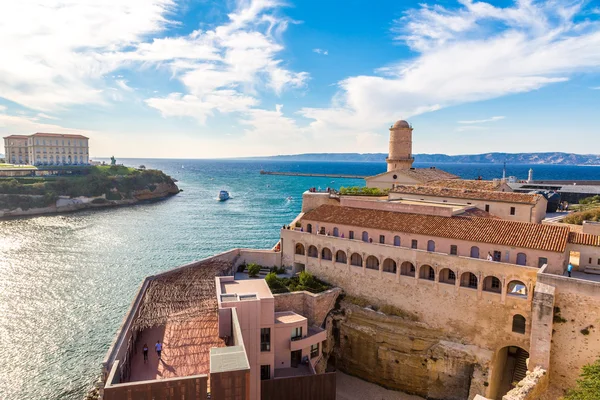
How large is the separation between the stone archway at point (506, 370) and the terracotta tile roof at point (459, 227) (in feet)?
28.6

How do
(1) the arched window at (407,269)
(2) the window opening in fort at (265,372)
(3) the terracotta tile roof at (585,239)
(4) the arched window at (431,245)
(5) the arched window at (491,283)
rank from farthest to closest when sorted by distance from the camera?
(1) the arched window at (407,269)
(4) the arched window at (431,245)
(5) the arched window at (491,283)
(3) the terracotta tile roof at (585,239)
(2) the window opening in fort at (265,372)

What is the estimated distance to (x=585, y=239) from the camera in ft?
90.5

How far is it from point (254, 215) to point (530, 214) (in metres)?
64.8

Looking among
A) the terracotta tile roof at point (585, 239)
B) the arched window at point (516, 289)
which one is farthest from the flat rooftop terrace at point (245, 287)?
the terracotta tile roof at point (585, 239)

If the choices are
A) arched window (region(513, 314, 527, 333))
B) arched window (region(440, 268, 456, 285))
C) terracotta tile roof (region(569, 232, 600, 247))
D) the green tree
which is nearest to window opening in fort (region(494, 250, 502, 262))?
arched window (region(440, 268, 456, 285))

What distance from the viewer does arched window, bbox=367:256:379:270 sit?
3478 centimetres

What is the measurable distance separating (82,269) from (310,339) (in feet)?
121

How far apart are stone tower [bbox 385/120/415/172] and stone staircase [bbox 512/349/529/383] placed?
1042 inches

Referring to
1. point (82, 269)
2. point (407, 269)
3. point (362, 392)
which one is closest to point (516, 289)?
point (407, 269)

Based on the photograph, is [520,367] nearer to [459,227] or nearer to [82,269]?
[459,227]

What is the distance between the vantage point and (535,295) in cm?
2497

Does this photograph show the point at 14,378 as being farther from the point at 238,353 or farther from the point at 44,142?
the point at 44,142

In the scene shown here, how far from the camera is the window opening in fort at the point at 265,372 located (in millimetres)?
26391

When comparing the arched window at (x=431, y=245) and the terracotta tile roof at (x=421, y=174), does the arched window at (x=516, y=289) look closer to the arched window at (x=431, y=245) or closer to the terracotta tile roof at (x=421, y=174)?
the arched window at (x=431, y=245)
